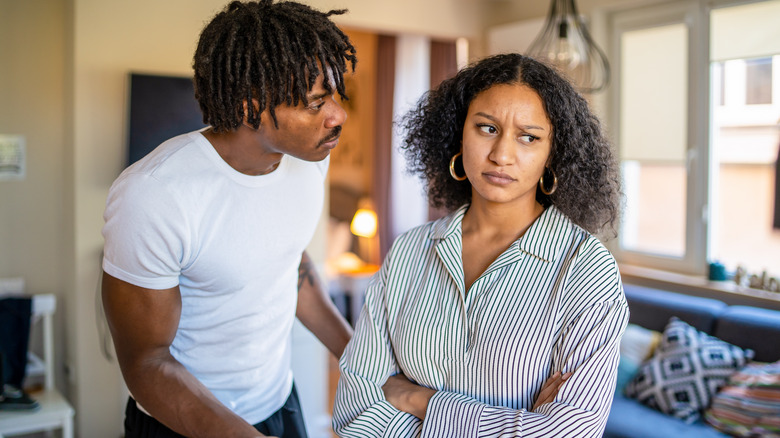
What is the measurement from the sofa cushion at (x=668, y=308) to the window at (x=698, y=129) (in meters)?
0.32

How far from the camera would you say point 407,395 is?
1280 mm

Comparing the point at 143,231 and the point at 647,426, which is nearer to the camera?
the point at 143,231

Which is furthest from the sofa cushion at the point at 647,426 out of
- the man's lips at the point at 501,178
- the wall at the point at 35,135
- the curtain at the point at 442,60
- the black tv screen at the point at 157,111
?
the wall at the point at 35,135

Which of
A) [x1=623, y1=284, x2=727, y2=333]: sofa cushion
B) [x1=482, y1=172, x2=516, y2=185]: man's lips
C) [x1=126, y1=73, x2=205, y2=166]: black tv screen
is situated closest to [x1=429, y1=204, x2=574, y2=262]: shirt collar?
[x1=482, y1=172, x2=516, y2=185]: man's lips

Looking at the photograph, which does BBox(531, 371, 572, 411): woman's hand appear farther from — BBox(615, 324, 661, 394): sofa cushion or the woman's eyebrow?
BBox(615, 324, 661, 394): sofa cushion

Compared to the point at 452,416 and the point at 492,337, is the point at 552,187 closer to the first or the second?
the point at 492,337

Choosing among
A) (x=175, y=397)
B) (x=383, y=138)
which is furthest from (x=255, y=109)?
(x=383, y=138)

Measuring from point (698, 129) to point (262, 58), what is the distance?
2964 mm

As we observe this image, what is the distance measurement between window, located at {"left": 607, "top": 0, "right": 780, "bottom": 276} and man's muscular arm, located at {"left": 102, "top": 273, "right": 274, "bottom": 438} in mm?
2459

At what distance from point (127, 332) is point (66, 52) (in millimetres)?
2536

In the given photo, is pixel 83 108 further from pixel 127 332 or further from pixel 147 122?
pixel 127 332

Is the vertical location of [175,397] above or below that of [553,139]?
below

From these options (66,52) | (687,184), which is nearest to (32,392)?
(66,52)

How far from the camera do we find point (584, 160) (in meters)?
1.33
